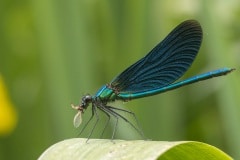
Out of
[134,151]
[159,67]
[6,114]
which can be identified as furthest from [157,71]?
[6,114]

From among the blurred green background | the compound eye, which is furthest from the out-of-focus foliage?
the compound eye

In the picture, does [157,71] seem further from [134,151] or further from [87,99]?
[134,151]

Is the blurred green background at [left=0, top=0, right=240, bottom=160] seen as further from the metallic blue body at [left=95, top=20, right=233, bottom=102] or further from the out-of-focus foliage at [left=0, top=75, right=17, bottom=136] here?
the metallic blue body at [left=95, top=20, right=233, bottom=102]

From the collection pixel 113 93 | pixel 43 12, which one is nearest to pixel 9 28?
pixel 43 12

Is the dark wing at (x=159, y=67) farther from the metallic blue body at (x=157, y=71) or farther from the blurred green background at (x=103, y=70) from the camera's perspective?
the blurred green background at (x=103, y=70)

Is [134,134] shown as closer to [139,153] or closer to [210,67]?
[210,67]

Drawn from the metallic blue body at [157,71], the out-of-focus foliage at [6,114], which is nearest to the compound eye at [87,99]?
the metallic blue body at [157,71]
